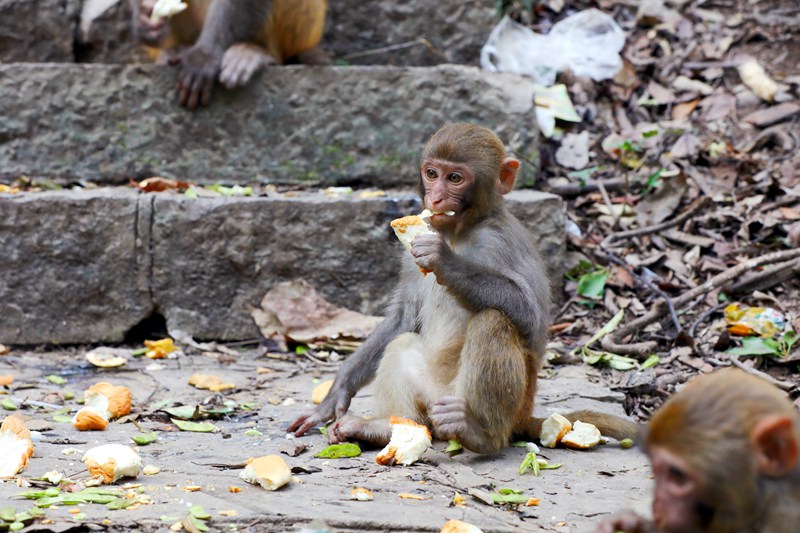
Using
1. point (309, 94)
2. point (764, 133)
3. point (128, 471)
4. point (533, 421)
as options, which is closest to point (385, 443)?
point (533, 421)

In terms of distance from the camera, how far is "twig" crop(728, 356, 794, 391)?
564 cm

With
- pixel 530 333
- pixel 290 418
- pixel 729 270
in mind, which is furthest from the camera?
pixel 729 270

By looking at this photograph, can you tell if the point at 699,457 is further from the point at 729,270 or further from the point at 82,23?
the point at 82,23

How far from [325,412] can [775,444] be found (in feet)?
10.1

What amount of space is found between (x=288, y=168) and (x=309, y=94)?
566 millimetres

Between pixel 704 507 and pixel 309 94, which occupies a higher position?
pixel 309 94

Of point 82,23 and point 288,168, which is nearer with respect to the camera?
point 288,168

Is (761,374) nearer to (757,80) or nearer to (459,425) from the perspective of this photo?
(459,425)

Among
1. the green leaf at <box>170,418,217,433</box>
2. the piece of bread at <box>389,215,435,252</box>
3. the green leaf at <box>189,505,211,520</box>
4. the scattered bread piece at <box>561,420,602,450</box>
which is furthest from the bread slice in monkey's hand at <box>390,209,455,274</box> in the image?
the green leaf at <box>189,505,211,520</box>

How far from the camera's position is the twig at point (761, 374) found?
5643 millimetres

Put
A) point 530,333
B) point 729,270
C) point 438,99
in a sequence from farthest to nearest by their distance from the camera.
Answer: point 438,99 → point 729,270 → point 530,333

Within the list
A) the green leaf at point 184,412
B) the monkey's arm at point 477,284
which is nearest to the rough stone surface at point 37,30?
the green leaf at point 184,412

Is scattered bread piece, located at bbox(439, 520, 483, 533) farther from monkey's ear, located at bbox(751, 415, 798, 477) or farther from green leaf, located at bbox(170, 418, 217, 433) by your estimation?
green leaf, located at bbox(170, 418, 217, 433)

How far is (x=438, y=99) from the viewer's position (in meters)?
7.78
